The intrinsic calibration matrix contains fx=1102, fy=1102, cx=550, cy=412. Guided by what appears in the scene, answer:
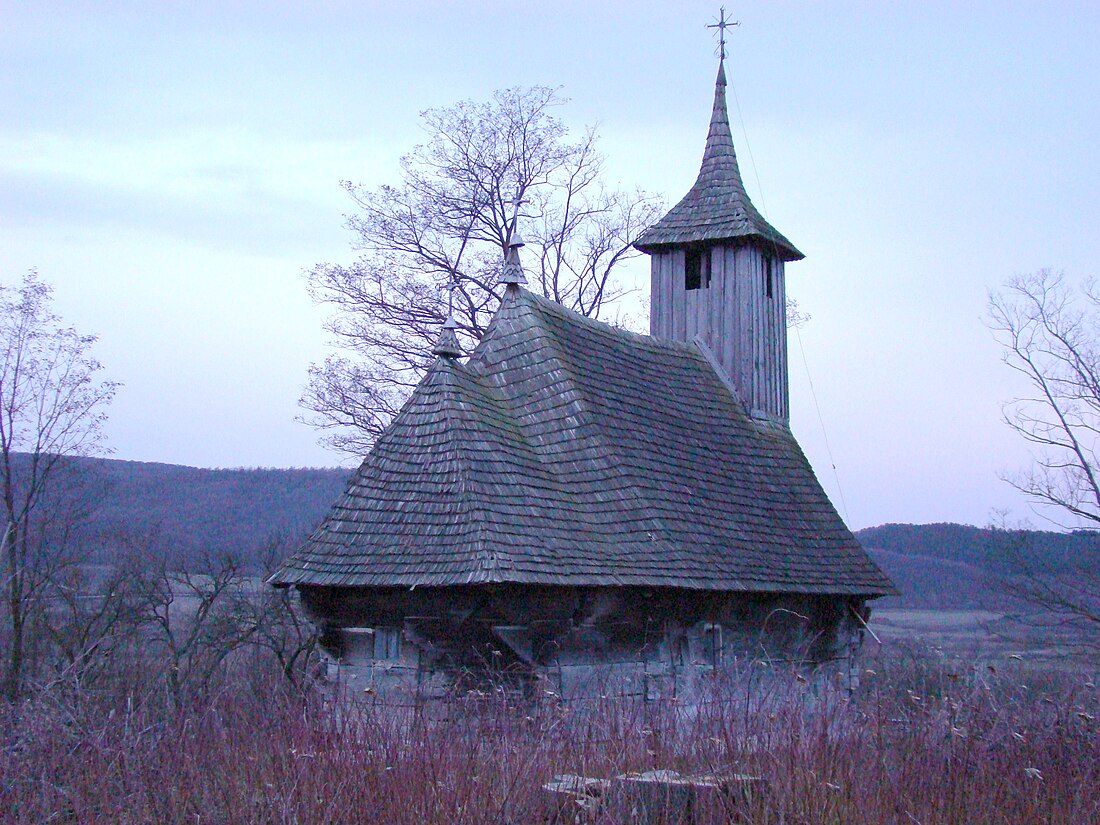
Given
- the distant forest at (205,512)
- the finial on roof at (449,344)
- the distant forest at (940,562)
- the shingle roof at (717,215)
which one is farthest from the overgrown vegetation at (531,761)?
the distant forest at (205,512)

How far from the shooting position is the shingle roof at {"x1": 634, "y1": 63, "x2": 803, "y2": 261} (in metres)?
17.1

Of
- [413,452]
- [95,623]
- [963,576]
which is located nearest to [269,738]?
[413,452]

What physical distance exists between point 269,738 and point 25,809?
4.11ft

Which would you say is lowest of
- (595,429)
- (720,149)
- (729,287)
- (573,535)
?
(573,535)

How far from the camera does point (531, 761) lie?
5.48 meters

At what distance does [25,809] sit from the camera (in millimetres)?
5699

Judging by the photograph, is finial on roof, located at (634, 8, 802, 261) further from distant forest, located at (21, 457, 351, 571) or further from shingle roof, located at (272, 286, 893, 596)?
distant forest, located at (21, 457, 351, 571)

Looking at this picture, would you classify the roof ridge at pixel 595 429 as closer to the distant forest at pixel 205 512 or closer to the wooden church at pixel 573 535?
the wooden church at pixel 573 535

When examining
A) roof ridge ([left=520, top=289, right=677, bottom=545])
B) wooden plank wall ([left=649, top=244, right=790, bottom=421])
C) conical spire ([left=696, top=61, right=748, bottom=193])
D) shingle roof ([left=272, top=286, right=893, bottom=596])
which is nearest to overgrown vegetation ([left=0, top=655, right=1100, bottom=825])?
shingle roof ([left=272, top=286, right=893, bottom=596])

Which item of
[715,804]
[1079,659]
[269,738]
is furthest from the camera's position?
[1079,659]

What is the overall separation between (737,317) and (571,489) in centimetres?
647

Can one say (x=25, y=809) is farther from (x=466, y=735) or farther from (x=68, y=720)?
(x=466, y=735)

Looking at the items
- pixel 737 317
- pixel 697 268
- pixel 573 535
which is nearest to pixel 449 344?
pixel 573 535

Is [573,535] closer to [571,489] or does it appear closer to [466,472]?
[571,489]
